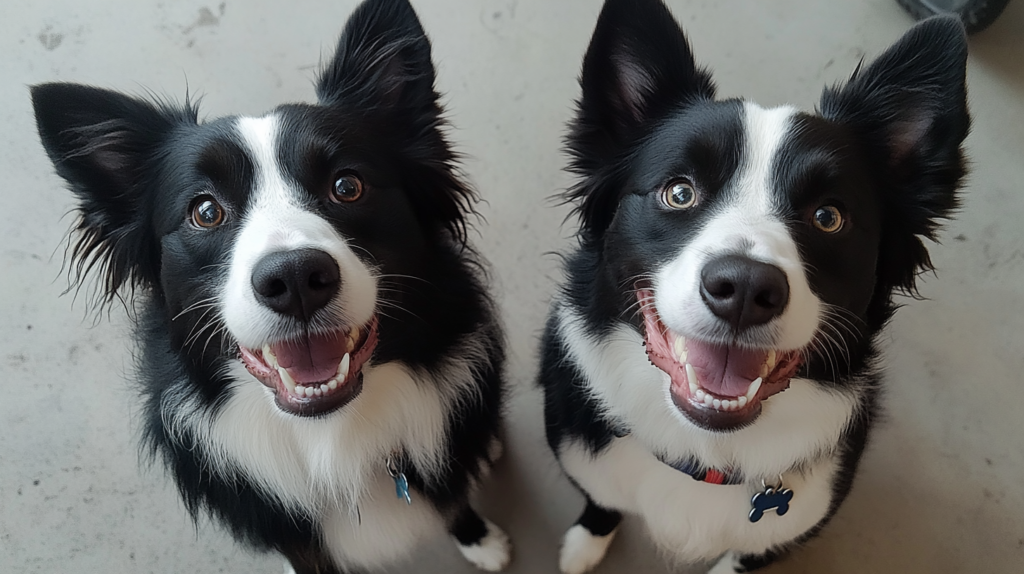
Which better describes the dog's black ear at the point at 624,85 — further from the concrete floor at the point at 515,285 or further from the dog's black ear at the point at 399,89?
the concrete floor at the point at 515,285

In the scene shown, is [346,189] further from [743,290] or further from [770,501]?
[770,501]

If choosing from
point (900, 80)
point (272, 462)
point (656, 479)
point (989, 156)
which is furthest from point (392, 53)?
point (989, 156)

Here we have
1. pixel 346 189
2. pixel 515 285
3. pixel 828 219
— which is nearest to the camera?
pixel 828 219

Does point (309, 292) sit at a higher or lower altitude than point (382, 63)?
lower

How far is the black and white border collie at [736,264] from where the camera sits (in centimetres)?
142

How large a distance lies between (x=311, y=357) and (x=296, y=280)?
264 mm

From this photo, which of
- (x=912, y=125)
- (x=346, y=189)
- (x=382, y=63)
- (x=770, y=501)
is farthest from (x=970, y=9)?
(x=346, y=189)

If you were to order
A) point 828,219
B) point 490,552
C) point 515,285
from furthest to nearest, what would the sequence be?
point 515,285, point 490,552, point 828,219

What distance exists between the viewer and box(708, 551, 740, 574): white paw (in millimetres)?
2291

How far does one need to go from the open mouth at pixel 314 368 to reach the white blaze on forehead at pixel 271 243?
0.09 m

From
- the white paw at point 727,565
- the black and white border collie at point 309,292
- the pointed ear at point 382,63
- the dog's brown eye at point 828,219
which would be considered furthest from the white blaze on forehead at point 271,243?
the white paw at point 727,565

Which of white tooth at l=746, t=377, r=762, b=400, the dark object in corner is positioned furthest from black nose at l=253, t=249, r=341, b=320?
the dark object in corner

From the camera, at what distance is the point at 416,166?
1803 millimetres

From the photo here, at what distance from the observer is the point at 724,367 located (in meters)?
1.52
